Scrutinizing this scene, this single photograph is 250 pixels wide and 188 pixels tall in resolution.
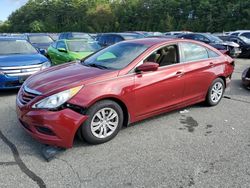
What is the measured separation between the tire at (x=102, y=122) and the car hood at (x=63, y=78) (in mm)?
403

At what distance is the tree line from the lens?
43.1 metres

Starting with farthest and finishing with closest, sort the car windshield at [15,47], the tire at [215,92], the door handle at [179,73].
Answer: the car windshield at [15,47] < the tire at [215,92] < the door handle at [179,73]

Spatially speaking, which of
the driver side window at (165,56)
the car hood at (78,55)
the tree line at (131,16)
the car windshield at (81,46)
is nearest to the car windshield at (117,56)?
the driver side window at (165,56)

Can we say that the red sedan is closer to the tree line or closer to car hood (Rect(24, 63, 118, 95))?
car hood (Rect(24, 63, 118, 95))

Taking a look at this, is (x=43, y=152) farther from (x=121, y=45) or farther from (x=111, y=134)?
(x=121, y=45)

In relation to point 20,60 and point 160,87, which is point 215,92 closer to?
point 160,87

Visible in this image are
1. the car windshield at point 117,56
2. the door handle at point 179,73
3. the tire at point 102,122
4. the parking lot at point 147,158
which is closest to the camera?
the parking lot at point 147,158

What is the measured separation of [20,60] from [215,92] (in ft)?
15.0

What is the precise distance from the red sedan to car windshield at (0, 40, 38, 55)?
10.8 ft

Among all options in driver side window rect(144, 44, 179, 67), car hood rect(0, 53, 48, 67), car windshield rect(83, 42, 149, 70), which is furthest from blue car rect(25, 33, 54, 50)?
driver side window rect(144, 44, 179, 67)

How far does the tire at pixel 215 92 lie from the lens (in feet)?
18.1

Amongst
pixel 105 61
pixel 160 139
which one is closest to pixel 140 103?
pixel 160 139

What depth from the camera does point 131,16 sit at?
63.3 m

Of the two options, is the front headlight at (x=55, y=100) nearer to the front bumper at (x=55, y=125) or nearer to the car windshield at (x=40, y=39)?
the front bumper at (x=55, y=125)
